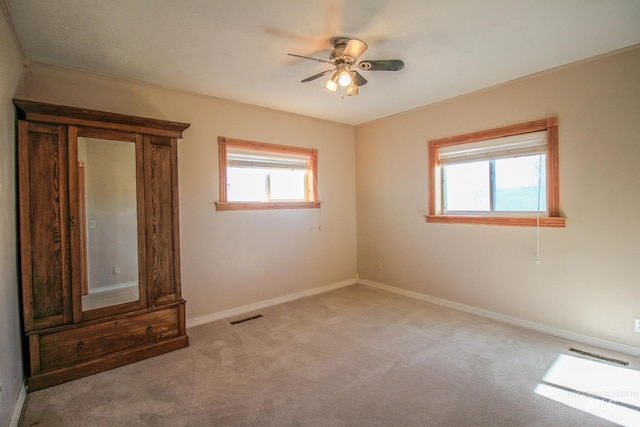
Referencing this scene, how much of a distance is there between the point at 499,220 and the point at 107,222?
385 cm

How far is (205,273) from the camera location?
354 cm

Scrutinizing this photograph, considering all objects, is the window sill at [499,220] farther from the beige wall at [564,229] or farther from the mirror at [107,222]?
the mirror at [107,222]

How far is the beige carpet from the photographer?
6.38 feet

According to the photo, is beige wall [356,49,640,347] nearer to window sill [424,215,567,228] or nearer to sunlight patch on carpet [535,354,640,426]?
window sill [424,215,567,228]

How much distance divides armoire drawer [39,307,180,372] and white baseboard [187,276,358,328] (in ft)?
1.92

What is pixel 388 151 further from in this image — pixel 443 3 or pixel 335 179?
pixel 443 3

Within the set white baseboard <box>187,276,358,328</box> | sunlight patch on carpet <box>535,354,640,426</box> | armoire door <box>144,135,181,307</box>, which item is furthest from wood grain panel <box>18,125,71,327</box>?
sunlight patch on carpet <box>535,354,640,426</box>

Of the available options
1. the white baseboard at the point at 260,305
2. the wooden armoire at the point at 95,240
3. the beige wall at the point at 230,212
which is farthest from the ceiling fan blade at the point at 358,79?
the white baseboard at the point at 260,305

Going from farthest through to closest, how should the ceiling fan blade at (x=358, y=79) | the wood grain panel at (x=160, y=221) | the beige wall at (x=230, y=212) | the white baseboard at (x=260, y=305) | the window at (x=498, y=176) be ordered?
the white baseboard at (x=260, y=305) → the window at (x=498, y=176) → the beige wall at (x=230, y=212) → the wood grain panel at (x=160, y=221) → the ceiling fan blade at (x=358, y=79)

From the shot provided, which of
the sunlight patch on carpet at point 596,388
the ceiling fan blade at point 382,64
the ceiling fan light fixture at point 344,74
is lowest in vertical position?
the sunlight patch on carpet at point 596,388

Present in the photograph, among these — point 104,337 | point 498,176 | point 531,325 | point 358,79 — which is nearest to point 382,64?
point 358,79

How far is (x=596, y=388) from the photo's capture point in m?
2.19

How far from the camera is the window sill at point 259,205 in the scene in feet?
12.0

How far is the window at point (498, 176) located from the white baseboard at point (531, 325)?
1.03m
